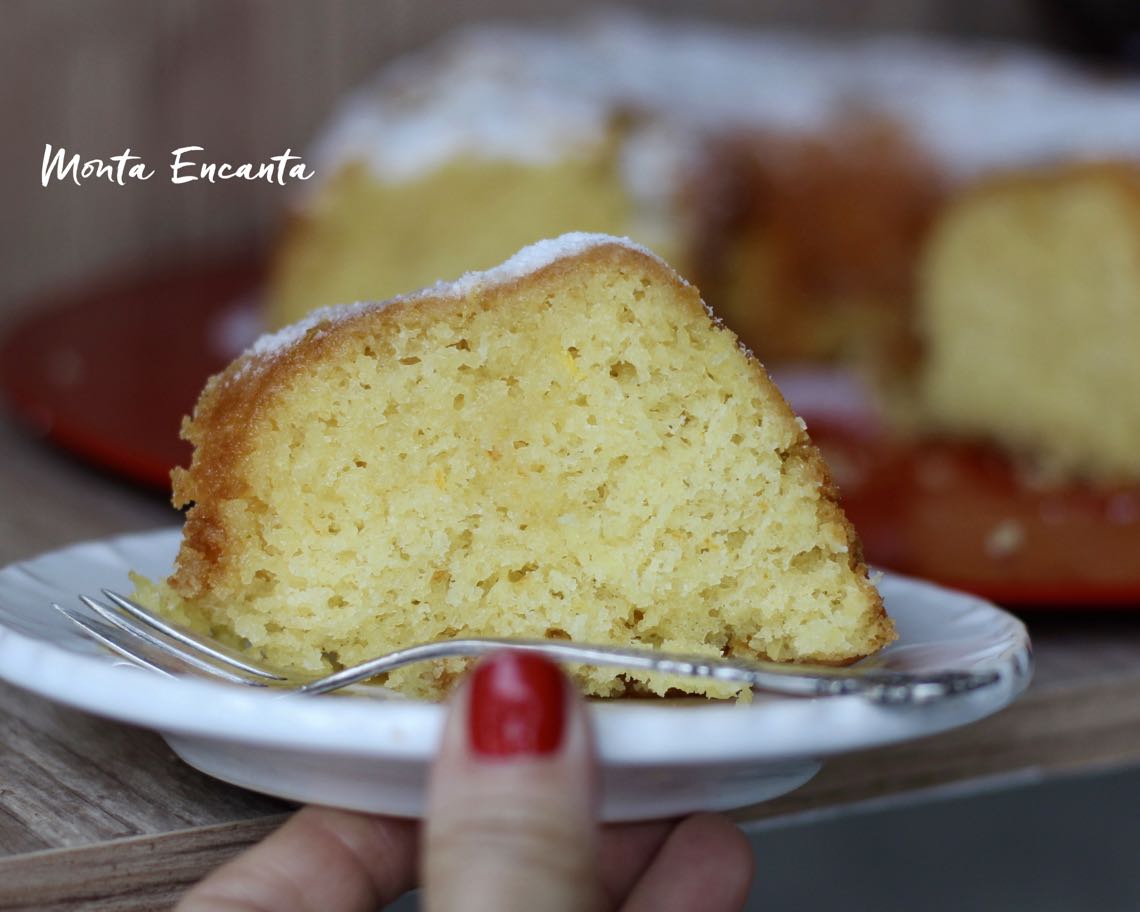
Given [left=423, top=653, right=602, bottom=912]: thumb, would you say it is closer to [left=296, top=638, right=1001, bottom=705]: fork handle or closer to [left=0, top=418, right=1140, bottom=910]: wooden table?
[left=296, top=638, right=1001, bottom=705]: fork handle

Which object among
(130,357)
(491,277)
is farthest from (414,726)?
(130,357)

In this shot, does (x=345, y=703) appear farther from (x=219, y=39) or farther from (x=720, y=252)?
(x=219, y=39)

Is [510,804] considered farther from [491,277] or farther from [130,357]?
[130,357]

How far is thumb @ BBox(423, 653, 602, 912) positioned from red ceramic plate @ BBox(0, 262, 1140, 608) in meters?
0.68

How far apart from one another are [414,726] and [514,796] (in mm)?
65

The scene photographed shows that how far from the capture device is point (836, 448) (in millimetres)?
1719

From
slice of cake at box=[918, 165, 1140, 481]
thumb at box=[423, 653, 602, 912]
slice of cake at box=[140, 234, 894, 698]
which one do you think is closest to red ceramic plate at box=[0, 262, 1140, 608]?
slice of cake at box=[918, 165, 1140, 481]

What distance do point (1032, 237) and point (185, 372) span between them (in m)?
1.12

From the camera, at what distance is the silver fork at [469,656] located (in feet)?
2.11

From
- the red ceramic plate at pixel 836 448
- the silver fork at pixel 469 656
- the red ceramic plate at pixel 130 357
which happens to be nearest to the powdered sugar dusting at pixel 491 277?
the silver fork at pixel 469 656

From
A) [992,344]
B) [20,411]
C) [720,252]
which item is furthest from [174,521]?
[992,344]

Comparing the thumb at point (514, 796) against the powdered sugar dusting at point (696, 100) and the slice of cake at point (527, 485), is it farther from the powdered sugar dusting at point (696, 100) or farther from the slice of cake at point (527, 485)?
the powdered sugar dusting at point (696, 100)

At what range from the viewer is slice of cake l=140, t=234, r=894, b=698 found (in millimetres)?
770

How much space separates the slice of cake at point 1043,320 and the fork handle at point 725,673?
1179 mm
